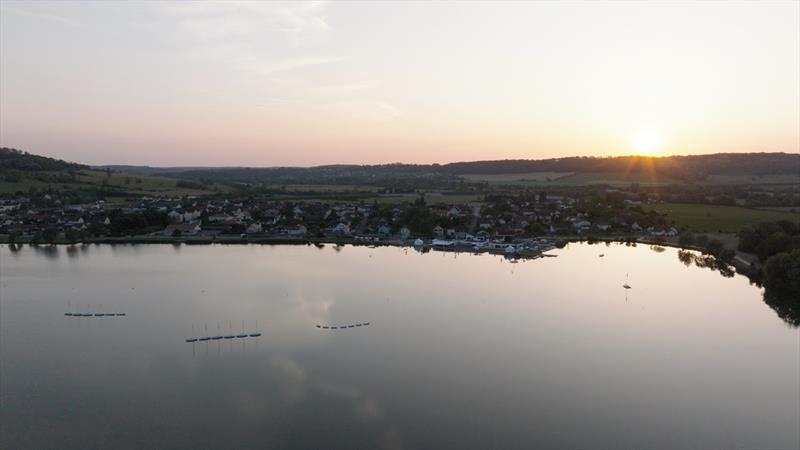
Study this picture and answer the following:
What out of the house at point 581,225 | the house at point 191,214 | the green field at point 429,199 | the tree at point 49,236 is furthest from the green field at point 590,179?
the tree at point 49,236

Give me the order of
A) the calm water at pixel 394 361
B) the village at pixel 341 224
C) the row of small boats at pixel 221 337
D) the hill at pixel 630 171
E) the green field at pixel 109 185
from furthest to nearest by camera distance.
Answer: the hill at pixel 630 171 < the green field at pixel 109 185 < the village at pixel 341 224 < the row of small boats at pixel 221 337 < the calm water at pixel 394 361

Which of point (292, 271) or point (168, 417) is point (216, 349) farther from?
point (292, 271)

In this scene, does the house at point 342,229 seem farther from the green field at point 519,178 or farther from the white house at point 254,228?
the green field at point 519,178

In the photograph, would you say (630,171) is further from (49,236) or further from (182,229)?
(49,236)

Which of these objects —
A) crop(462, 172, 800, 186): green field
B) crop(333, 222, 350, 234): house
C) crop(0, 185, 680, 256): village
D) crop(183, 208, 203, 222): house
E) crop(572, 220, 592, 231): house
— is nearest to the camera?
crop(0, 185, 680, 256): village

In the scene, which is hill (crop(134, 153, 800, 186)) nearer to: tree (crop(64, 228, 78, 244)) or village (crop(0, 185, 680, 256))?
village (crop(0, 185, 680, 256))

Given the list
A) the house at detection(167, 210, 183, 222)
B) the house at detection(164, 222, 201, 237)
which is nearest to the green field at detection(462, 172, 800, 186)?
the house at detection(167, 210, 183, 222)

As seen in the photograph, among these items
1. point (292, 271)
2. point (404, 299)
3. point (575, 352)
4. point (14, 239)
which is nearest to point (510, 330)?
point (575, 352)

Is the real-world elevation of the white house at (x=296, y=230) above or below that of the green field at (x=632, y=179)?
below
